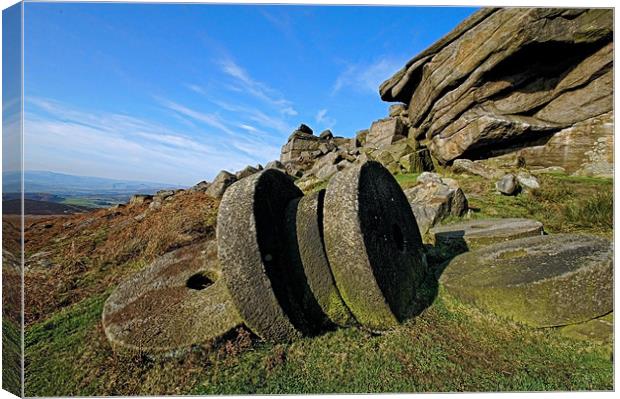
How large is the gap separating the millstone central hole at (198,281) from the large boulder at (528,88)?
1186 centimetres

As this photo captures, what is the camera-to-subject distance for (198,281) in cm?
460

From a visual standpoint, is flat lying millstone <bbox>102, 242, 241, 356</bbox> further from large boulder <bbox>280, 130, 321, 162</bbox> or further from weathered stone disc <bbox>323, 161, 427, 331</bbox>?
large boulder <bbox>280, 130, 321, 162</bbox>

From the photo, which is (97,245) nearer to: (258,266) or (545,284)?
(258,266)

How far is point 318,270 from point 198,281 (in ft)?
6.95

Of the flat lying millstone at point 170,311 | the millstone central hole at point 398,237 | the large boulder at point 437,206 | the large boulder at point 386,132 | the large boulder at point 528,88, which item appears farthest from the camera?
the large boulder at point 386,132

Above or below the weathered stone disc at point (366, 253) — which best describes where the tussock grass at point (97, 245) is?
below

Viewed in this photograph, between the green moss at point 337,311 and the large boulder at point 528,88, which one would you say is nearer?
the green moss at point 337,311

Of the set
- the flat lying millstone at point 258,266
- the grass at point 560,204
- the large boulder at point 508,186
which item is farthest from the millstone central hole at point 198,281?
the large boulder at point 508,186

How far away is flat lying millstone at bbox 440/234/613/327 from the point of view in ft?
11.3

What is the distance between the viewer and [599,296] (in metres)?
3.45

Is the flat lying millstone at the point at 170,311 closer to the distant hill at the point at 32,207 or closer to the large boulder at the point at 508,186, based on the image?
the distant hill at the point at 32,207

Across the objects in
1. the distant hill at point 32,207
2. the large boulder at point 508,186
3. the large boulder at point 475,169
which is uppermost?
the large boulder at point 475,169

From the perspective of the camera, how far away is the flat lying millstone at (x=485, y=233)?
18.6ft

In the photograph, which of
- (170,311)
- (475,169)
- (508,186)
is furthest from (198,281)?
(475,169)
